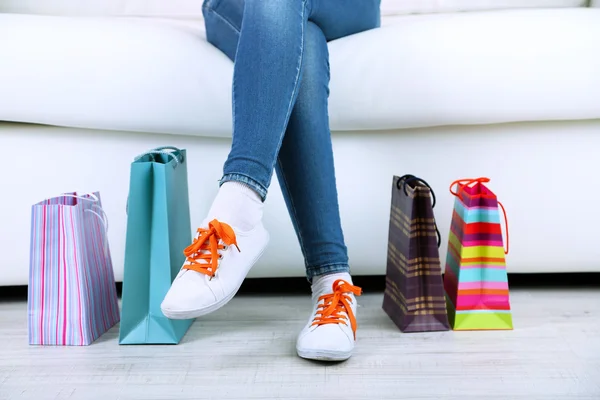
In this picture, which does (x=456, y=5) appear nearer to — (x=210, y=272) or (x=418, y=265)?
(x=418, y=265)

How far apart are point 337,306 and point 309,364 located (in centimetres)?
11

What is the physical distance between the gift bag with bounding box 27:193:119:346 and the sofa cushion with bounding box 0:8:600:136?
0.23m

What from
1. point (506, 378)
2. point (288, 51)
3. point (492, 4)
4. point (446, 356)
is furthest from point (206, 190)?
point (492, 4)

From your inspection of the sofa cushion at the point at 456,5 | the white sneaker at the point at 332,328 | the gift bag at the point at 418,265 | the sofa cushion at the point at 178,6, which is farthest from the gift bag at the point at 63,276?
the sofa cushion at the point at 456,5

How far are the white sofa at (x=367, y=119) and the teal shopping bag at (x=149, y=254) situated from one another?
0.21 m

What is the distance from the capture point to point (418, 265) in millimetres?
1214

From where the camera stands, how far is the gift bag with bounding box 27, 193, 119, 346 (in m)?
1.17

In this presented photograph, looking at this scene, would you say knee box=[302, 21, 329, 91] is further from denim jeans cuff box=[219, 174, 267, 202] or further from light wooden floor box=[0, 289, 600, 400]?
light wooden floor box=[0, 289, 600, 400]

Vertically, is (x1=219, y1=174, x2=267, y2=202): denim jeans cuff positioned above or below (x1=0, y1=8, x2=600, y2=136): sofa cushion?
below

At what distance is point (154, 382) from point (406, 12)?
1.31 metres

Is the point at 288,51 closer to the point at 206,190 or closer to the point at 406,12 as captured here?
the point at 206,190

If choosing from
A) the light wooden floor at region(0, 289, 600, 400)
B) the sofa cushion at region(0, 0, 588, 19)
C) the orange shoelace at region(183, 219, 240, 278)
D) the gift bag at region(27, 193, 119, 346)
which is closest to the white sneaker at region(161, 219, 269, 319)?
the orange shoelace at region(183, 219, 240, 278)

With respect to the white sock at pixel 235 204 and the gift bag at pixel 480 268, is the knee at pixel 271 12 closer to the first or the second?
the white sock at pixel 235 204

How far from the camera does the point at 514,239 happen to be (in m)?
1.43
